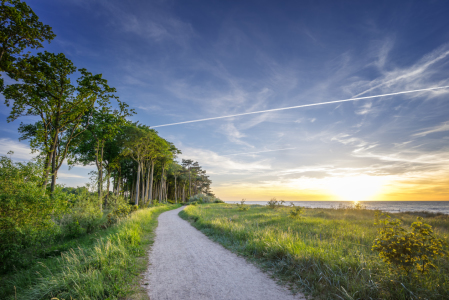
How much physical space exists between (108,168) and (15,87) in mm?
19129

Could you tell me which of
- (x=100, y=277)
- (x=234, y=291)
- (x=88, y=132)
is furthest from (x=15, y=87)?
(x=234, y=291)

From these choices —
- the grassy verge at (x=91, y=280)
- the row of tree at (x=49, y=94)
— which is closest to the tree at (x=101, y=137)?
the row of tree at (x=49, y=94)

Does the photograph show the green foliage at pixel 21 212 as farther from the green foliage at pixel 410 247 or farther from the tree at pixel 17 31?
the green foliage at pixel 410 247

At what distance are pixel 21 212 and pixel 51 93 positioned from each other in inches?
433

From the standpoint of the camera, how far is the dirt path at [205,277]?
3932 mm

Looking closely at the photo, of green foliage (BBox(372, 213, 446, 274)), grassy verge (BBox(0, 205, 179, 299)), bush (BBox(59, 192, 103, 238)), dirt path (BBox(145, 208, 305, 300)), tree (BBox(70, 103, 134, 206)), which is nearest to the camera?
green foliage (BBox(372, 213, 446, 274))

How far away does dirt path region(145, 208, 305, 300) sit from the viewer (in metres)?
3.93

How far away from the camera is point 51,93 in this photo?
14.4 m

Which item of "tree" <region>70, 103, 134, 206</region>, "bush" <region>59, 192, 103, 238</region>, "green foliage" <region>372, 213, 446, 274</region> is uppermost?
"tree" <region>70, 103, 134, 206</region>

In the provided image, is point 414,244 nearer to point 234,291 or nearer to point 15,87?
point 234,291

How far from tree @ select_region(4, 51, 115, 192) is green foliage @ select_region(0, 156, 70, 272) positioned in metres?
4.88

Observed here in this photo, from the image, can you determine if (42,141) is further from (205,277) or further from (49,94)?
(205,277)

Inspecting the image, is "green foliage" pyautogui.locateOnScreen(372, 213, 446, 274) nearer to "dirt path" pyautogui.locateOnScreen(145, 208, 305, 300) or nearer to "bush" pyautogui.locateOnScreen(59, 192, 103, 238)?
"dirt path" pyautogui.locateOnScreen(145, 208, 305, 300)

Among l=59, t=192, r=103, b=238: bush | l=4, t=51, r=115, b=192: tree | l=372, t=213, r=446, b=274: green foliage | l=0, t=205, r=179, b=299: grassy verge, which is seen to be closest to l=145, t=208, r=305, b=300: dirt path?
l=0, t=205, r=179, b=299: grassy verge
